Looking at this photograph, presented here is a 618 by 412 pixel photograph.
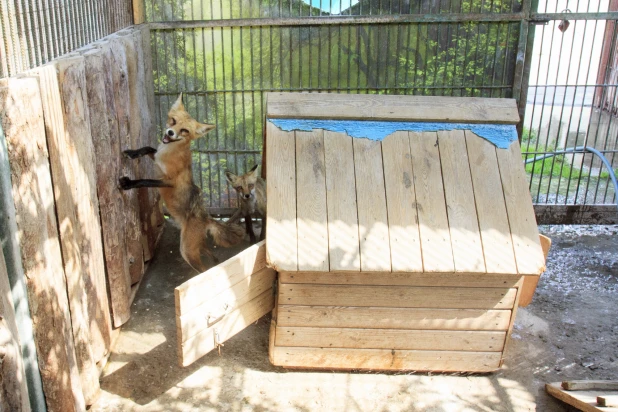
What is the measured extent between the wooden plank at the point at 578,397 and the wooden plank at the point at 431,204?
135 centimetres

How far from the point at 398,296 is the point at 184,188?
259 cm

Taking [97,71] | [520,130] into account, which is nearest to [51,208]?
[97,71]

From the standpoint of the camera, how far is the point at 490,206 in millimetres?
4281

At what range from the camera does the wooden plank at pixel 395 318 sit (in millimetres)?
4301

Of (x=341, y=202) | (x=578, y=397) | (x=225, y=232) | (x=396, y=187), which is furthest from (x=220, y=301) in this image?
(x=578, y=397)

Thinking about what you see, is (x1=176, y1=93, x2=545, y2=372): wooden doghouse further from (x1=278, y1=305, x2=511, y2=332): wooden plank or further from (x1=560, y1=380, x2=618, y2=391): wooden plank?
(x1=560, y1=380, x2=618, y2=391): wooden plank

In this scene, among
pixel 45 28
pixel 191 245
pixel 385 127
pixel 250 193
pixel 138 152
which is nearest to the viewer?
pixel 45 28

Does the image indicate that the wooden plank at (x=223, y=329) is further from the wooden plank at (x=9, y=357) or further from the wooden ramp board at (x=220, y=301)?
the wooden plank at (x=9, y=357)

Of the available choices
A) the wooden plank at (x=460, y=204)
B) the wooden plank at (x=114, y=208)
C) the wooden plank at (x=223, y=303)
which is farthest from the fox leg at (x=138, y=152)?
the wooden plank at (x=460, y=204)

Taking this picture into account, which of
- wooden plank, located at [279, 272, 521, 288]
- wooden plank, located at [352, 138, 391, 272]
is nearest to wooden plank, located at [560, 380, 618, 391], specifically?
wooden plank, located at [279, 272, 521, 288]

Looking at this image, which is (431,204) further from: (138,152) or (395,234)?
(138,152)

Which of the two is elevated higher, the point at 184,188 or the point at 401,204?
the point at 401,204

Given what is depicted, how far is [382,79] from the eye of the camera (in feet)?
21.9

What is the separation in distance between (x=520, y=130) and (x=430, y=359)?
3.48 metres
